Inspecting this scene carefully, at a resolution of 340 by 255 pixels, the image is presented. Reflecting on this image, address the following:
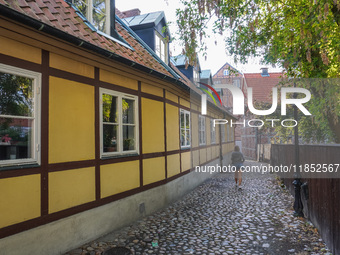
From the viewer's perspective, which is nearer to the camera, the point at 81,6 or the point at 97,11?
the point at 81,6

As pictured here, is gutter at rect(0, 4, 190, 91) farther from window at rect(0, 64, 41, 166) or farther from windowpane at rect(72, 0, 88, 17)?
windowpane at rect(72, 0, 88, 17)

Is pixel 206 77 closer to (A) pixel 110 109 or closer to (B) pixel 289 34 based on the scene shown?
(B) pixel 289 34

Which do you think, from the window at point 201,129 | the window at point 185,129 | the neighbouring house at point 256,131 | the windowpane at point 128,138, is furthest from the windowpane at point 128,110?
the neighbouring house at point 256,131

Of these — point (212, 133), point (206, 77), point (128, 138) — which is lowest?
point (128, 138)

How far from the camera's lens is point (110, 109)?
5.62 m

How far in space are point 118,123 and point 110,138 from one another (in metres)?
0.37

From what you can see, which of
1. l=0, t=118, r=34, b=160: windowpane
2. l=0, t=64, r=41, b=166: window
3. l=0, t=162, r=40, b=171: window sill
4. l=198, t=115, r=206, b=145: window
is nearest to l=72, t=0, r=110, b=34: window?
l=0, t=64, r=41, b=166: window

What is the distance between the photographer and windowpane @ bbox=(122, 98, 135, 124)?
20.1 feet

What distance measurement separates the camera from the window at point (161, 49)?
10.2 m

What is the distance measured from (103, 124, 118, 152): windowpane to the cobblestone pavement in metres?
1.66

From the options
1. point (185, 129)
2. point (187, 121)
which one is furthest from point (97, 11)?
point (187, 121)

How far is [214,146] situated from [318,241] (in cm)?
1056

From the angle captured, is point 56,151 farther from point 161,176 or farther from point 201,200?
point 201,200

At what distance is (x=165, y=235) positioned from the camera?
5.13 meters
